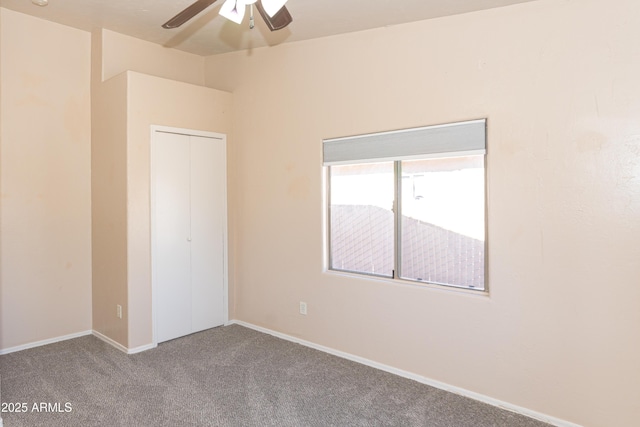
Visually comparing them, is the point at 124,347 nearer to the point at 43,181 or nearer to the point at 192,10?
the point at 43,181

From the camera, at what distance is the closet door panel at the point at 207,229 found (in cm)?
398

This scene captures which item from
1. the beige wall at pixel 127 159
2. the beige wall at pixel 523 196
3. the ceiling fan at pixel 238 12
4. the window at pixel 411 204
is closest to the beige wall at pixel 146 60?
the beige wall at pixel 127 159

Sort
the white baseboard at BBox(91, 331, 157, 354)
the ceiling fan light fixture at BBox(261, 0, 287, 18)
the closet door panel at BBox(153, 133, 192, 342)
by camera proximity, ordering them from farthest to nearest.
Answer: the closet door panel at BBox(153, 133, 192, 342)
the white baseboard at BBox(91, 331, 157, 354)
the ceiling fan light fixture at BBox(261, 0, 287, 18)

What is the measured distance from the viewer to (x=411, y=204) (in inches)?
122

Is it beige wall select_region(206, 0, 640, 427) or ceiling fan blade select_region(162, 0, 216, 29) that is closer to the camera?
ceiling fan blade select_region(162, 0, 216, 29)

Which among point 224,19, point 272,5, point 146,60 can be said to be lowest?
point 272,5

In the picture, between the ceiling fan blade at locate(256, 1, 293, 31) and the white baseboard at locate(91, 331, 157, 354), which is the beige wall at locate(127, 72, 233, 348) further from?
the ceiling fan blade at locate(256, 1, 293, 31)

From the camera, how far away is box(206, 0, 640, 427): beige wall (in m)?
2.20

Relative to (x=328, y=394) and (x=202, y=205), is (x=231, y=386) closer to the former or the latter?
(x=328, y=394)

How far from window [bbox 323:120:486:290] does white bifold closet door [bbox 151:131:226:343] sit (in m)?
1.33

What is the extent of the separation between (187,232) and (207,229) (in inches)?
9.0

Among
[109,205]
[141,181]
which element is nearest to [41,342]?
[109,205]

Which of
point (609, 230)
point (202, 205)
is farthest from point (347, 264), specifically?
point (609, 230)

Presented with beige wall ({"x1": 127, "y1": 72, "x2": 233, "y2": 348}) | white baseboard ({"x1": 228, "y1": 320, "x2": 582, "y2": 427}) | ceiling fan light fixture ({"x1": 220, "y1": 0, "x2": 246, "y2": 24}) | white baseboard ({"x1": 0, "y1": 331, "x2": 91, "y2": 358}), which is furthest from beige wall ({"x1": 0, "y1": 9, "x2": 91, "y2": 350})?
ceiling fan light fixture ({"x1": 220, "y1": 0, "x2": 246, "y2": 24})
